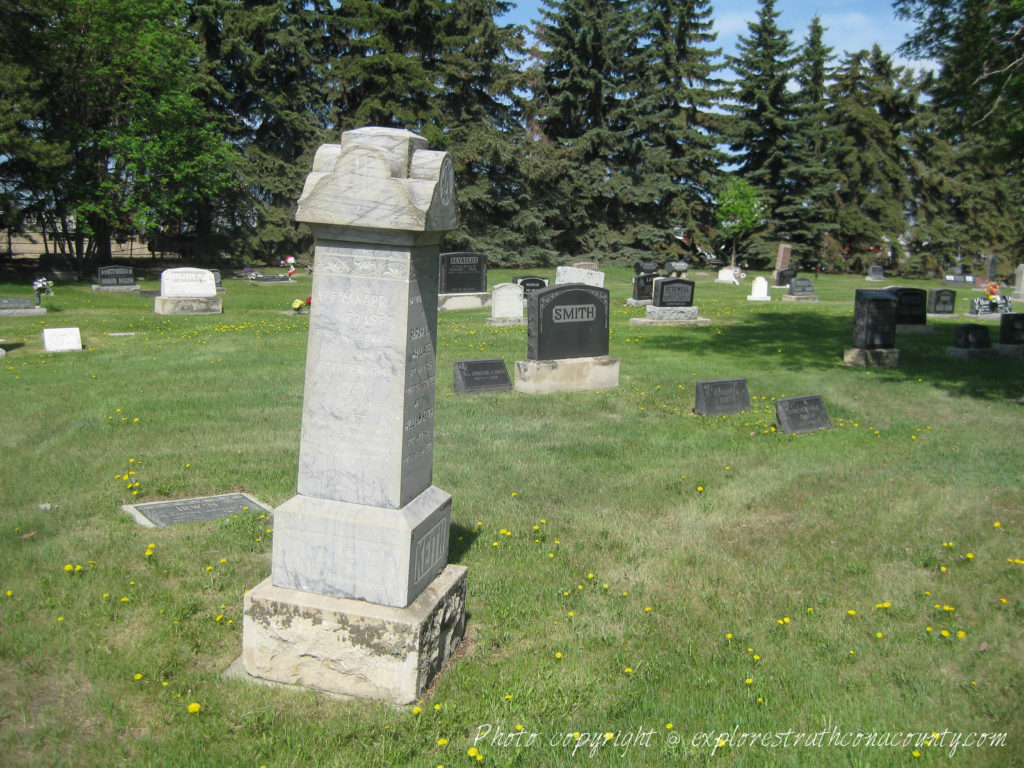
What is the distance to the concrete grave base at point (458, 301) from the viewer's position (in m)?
23.1

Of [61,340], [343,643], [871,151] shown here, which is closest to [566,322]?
[343,643]

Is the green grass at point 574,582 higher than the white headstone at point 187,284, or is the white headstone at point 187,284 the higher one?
the white headstone at point 187,284

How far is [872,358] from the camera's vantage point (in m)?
15.0

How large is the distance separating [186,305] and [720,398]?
1497cm

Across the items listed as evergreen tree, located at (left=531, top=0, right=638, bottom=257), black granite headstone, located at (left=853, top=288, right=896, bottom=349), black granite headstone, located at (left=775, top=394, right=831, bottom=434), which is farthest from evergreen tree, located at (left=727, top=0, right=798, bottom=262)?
black granite headstone, located at (left=775, top=394, right=831, bottom=434)

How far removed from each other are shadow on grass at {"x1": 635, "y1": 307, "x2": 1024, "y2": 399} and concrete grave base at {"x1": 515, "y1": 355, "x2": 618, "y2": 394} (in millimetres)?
3689

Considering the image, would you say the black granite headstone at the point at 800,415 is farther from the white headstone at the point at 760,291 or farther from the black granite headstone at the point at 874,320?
the white headstone at the point at 760,291

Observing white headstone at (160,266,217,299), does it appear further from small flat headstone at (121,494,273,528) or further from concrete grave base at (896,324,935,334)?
concrete grave base at (896,324,935,334)

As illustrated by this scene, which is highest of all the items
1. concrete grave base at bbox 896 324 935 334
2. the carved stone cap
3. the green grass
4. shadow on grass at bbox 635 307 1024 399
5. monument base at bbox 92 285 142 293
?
the carved stone cap

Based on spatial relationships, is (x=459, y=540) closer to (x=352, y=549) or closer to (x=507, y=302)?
(x=352, y=549)

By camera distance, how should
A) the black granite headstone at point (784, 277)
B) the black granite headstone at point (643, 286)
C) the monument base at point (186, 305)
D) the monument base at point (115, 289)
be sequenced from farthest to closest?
the black granite headstone at point (784, 277)
the monument base at point (115, 289)
the black granite headstone at point (643, 286)
the monument base at point (186, 305)

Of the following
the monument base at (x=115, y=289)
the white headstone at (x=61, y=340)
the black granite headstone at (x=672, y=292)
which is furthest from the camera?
the monument base at (x=115, y=289)

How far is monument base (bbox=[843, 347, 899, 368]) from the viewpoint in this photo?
589 inches

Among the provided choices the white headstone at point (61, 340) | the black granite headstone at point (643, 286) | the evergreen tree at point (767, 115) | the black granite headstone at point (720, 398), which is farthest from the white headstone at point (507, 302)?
the evergreen tree at point (767, 115)
